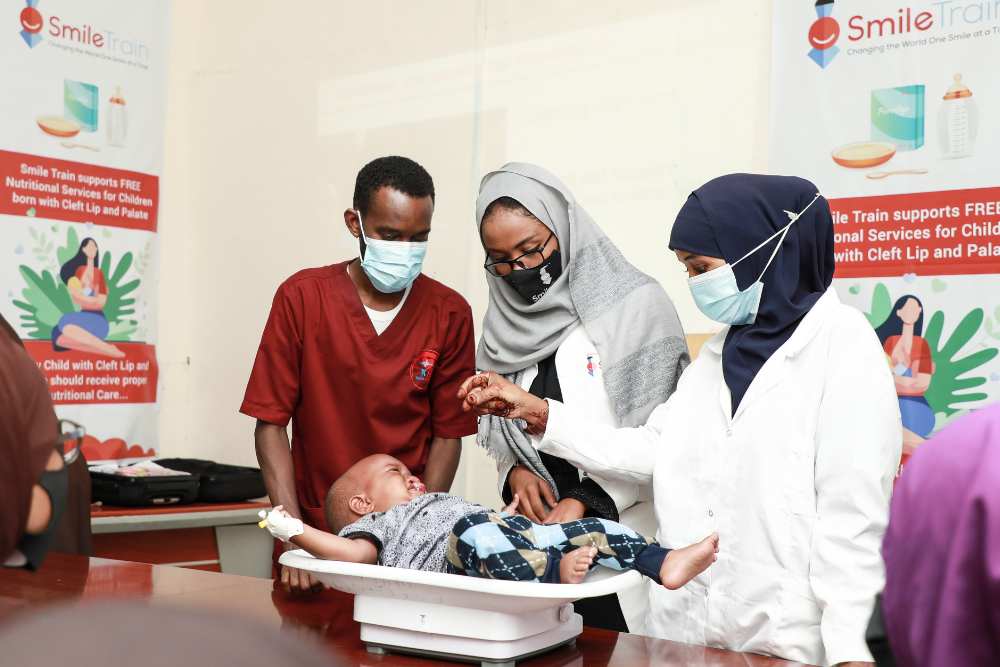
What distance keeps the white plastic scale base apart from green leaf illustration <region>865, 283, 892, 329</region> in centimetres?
171

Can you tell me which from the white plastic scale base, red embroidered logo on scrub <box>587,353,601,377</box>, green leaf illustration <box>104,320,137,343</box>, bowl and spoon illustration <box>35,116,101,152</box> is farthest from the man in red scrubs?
green leaf illustration <box>104,320,137,343</box>

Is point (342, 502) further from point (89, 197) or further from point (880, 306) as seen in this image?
point (89, 197)

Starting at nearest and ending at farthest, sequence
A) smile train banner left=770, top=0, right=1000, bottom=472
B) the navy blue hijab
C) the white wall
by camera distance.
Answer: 1. the navy blue hijab
2. smile train banner left=770, top=0, right=1000, bottom=472
3. the white wall

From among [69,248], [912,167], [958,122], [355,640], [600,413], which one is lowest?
[355,640]

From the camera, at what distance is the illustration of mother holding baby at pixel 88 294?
3674mm

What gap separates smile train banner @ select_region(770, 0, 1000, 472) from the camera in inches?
87.6

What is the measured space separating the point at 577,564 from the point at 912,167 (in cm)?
187

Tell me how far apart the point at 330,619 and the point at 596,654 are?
383mm

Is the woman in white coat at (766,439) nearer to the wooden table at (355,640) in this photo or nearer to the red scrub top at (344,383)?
the wooden table at (355,640)

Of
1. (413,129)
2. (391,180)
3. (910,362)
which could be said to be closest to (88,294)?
(413,129)

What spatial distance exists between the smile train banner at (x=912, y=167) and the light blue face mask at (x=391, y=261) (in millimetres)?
1317

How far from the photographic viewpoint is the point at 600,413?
5.68ft

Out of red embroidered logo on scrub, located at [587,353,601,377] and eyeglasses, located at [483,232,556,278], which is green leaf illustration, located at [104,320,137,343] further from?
red embroidered logo on scrub, located at [587,353,601,377]

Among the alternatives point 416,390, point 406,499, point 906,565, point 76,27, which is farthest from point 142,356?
point 906,565
